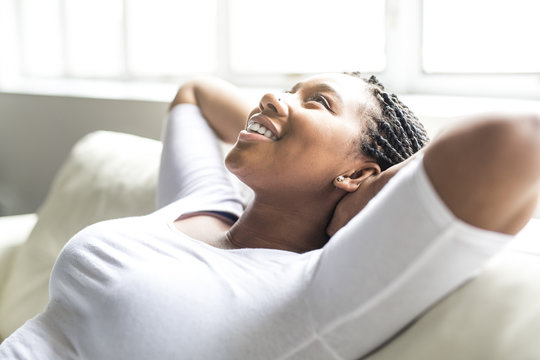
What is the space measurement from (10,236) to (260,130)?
3.63 feet

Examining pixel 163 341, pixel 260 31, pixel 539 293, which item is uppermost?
pixel 260 31

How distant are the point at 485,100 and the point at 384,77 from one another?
0.35 m

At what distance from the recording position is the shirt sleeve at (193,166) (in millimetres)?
1330

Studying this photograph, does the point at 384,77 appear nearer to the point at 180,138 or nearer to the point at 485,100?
the point at 485,100

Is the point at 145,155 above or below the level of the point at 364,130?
below

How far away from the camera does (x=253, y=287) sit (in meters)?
0.92

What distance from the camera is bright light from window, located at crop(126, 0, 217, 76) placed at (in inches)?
105

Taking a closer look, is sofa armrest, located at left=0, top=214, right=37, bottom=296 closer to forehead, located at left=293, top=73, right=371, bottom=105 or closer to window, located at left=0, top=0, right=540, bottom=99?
window, located at left=0, top=0, right=540, bottom=99

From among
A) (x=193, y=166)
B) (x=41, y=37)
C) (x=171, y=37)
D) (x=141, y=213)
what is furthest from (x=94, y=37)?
(x=193, y=166)

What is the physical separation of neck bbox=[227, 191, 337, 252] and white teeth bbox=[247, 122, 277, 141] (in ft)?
0.37

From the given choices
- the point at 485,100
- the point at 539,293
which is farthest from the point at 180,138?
the point at 539,293

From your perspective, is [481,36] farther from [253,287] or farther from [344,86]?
[253,287]

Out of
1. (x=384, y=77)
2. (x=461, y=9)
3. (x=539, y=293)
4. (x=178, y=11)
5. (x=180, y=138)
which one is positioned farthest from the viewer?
(x=178, y=11)

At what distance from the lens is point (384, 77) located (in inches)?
74.4
